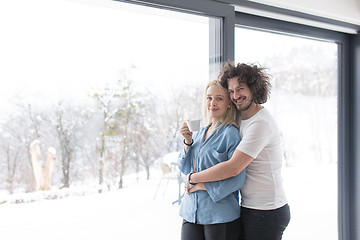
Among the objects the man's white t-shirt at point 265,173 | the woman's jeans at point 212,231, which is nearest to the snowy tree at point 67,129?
the woman's jeans at point 212,231

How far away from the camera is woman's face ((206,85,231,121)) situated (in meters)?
1.48

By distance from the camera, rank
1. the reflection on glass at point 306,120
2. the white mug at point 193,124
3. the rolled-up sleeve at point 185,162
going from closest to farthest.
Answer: the white mug at point 193,124, the rolled-up sleeve at point 185,162, the reflection on glass at point 306,120

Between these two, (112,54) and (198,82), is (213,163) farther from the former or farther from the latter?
(112,54)

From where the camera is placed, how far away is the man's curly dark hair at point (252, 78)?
1.44 m

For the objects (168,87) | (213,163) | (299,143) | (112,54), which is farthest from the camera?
(299,143)

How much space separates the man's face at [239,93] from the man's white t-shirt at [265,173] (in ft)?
0.22

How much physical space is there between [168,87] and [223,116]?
353mm

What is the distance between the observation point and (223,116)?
4.92ft

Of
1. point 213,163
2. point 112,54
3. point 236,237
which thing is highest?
point 112,54

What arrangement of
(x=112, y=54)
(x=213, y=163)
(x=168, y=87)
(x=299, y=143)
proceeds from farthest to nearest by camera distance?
1. (x=299, y=143)
2. (x=168, y=87)
3. (x=112, y=54)
4. (x=213, y=163)

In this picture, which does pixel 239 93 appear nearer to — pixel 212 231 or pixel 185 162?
pixel 185 162

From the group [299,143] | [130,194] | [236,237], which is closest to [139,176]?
[130,194]

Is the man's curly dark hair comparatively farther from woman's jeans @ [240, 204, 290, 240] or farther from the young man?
woman's jeans @ [240, 204, 290, 240]

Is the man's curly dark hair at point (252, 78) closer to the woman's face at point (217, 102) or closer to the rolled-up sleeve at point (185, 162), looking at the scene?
the woman's face at point (217, 102)
